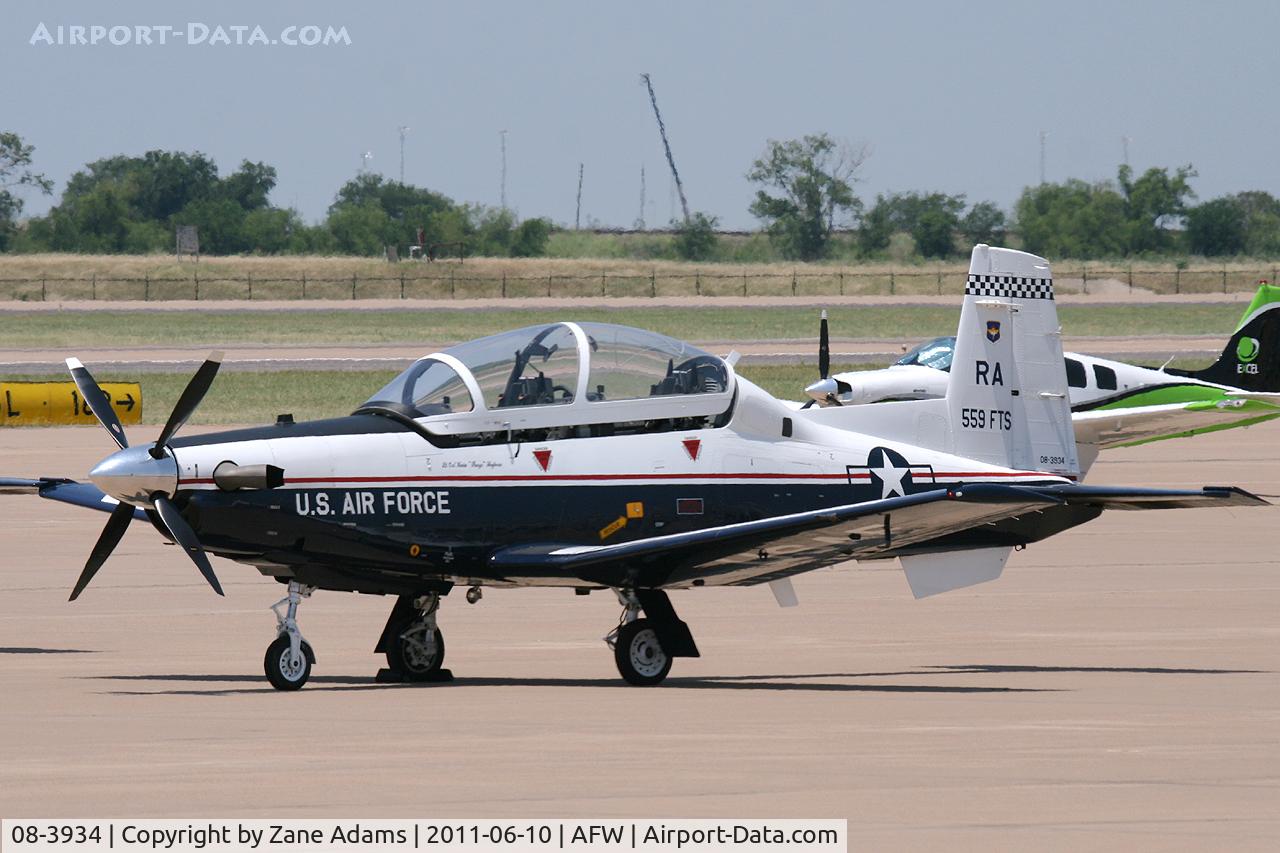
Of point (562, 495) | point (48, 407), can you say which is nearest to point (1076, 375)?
point (562, 495)

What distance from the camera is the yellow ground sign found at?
39688 millimetres

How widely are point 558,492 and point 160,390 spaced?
3560 centimetres

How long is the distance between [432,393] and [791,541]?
2507 mm

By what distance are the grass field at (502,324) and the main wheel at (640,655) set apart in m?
57.9

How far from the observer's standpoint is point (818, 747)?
11.2m

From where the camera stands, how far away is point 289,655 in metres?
13.2

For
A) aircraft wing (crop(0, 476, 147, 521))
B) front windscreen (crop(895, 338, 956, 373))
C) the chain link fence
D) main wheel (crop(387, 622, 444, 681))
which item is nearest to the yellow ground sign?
front windscreen (crop(895, 338, 956, 373))

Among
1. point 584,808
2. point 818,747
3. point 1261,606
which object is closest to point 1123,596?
point 1261,606

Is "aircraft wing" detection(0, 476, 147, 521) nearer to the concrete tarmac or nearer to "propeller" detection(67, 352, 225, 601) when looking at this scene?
"propeller" detection(67, 352, 225, 601)

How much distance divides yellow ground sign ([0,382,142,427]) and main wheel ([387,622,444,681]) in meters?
26.7

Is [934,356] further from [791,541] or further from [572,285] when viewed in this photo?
[572,285]

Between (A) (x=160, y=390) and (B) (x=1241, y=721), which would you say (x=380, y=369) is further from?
(B) (x=1241, y=721)

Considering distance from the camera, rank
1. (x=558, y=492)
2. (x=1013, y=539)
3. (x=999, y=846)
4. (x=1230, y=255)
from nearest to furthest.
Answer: (x=999, y=846), (x=558, y=492), (x=1013, y=539), (x=1230, y=255)

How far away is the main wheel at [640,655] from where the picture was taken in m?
13.7
